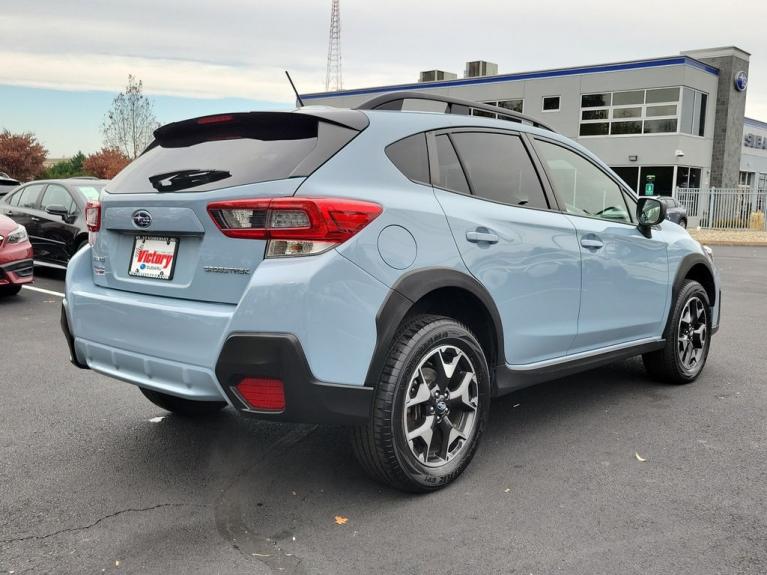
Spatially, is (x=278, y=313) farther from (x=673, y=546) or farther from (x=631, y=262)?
(x=631, y=262)

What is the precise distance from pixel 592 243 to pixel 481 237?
104 centimetres

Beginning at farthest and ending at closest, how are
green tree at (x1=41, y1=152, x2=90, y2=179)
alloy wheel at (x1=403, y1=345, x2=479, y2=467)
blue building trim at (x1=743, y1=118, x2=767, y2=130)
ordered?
1. green tree at (x1=41, y1=152, x2=90, y2=179)
2. blue building trim at (x1=743, y1=118, x2=767, y2=130)
3. alloy wheel at (x1=403, y1=345, x2=479, y2=467)

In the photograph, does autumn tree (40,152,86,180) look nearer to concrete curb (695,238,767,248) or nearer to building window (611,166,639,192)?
building window (611,166,639,192)

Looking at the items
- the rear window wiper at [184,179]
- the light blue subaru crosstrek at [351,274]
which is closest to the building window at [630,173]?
the light blue subaru crosstrek at [351,274]

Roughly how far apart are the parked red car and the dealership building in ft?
85.7

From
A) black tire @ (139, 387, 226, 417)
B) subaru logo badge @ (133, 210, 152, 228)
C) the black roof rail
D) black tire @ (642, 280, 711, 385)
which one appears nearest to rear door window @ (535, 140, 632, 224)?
the black roof rail

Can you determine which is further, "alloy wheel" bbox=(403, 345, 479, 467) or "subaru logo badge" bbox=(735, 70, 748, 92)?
"subaru logo badge" bbox=(735, 70, 748, 92)

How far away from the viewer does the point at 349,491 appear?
3455 millimetres

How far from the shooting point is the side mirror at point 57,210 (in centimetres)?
1056

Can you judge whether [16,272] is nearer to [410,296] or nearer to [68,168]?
[410,296]

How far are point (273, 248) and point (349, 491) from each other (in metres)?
1.22

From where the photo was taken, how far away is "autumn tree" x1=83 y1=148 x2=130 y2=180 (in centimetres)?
4072

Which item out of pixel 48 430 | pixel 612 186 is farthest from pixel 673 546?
pixel 48 430

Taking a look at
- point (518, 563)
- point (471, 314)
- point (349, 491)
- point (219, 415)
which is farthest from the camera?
point (219, 415)
